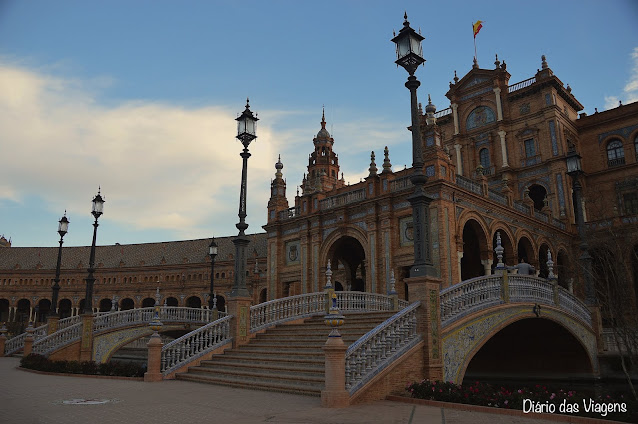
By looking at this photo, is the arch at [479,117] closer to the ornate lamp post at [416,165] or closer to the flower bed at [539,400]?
the ornate lamp post at [416,165]

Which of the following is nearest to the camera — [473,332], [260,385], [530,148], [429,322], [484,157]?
[429,322]

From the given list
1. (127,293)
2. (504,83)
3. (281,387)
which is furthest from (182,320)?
(127,293)

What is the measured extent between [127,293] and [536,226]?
55512 mm

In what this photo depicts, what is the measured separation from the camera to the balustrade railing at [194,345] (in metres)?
15.4

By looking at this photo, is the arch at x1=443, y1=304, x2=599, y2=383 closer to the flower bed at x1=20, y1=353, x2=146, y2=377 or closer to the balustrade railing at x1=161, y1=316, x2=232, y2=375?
the balustrade railing at x1=161, y1=316, x2=232, y2=375

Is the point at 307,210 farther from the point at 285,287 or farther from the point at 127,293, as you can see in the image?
the point at 127,293

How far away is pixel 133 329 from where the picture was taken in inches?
1068

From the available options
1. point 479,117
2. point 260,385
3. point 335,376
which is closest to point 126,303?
point 479,117

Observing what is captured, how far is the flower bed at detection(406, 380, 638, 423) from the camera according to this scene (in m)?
8.47

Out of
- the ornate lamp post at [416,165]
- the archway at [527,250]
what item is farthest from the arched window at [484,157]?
the ornate lamp post at [416,165]

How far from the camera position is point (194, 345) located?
1652 cm

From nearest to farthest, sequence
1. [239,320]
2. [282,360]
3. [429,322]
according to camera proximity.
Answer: [429,322] < [282,360] < [239,320]

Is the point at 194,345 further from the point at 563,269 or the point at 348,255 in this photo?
the point at 563,269

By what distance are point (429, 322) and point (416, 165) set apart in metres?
3.90
